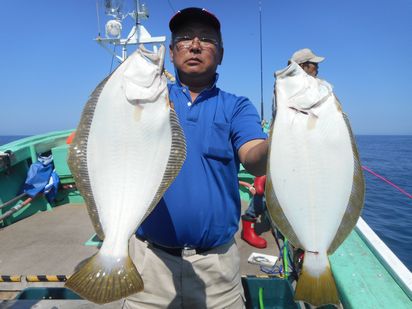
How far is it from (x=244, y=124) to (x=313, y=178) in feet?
1.87

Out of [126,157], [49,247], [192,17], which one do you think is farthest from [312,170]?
[49,247]

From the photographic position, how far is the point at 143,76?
148cm

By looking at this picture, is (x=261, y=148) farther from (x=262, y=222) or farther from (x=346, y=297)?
(x=262, y=222)

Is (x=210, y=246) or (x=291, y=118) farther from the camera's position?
(x=210, y=246)

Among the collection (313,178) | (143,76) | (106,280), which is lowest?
(106,280)

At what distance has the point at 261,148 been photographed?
160 cm

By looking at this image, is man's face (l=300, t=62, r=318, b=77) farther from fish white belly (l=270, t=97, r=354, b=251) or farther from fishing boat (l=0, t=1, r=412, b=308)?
fish white belly (l=270, t=97, r=354, b=251)

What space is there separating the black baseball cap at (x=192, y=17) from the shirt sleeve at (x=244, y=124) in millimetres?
551

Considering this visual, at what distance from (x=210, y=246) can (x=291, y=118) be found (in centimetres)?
93

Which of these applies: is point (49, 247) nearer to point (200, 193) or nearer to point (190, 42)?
point (200, 193)

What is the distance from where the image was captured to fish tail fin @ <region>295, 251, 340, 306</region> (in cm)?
141

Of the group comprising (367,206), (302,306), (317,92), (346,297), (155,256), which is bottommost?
(367,206)

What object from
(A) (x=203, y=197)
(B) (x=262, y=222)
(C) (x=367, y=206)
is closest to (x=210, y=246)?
(A) (x=203, y=197)

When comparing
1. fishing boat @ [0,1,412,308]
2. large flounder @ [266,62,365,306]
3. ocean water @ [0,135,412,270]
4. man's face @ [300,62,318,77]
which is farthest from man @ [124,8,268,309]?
ocean water @ [0,135,412,270]
